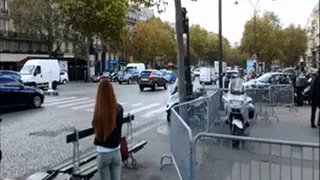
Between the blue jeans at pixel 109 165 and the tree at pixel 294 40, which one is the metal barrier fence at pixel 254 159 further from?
the tree at pixel 294 40

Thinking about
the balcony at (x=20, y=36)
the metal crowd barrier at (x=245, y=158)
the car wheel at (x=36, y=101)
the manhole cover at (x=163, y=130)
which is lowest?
the manhole cover at (x=163, y=130)

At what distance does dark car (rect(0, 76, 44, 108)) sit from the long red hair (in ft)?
43.4

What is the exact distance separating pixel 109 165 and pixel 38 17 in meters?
46.4

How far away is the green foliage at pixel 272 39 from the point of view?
48.0 meters

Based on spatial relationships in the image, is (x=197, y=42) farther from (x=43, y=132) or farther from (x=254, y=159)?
(x=254, y=159)

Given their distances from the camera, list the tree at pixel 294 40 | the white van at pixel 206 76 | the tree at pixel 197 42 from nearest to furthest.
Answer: the white van at pixel 206 76 < the tree at pixel 294 40 < the tree at pixel 197 42

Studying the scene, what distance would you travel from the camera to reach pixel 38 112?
660 inches

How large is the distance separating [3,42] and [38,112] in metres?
40.1

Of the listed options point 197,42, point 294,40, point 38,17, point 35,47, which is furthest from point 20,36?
point 197,42

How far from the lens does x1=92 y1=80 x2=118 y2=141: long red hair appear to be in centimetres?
461

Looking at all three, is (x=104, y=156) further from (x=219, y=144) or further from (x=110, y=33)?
(x=110, y=33)

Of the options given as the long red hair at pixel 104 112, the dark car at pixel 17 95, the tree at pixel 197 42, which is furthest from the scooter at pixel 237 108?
the tree at pixel 197 42

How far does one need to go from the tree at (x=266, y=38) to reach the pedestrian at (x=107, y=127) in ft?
149

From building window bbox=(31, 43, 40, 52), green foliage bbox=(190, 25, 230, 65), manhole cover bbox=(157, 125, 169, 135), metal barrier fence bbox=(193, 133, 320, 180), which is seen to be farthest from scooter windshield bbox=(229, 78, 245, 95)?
green foliage bbox=(190, 25, 230, 65)
